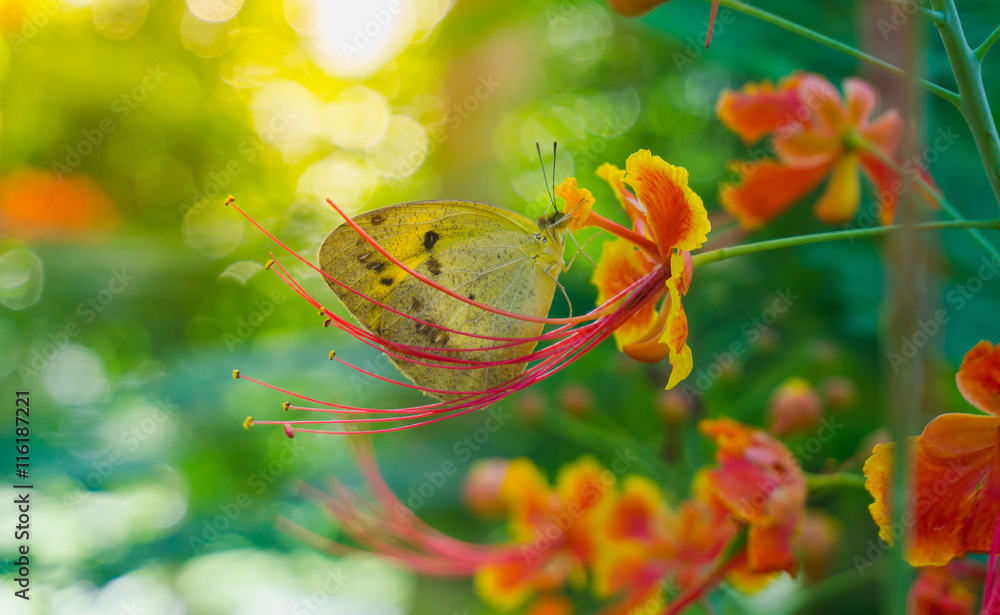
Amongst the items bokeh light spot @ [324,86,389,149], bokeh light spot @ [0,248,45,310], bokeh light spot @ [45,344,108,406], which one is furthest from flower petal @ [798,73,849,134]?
bokeh light spot @ [324,86,389,149]

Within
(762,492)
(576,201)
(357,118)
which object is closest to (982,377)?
(762,492)

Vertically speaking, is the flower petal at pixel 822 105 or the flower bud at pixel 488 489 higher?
the flower petal at pixel 822 105

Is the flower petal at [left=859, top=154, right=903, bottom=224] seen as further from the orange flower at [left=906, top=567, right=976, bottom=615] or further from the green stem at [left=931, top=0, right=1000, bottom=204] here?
the orange flower at [left=906, top=567, right=976, bottom=615]

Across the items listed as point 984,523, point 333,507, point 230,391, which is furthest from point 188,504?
point 984,523

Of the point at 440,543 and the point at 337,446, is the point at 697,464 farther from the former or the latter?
the point at 337,446

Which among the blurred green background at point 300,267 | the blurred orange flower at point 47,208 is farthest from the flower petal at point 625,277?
the blurred orange flower at point 47,208

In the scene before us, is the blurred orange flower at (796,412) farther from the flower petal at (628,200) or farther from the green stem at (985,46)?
the green stem at (985,46)
